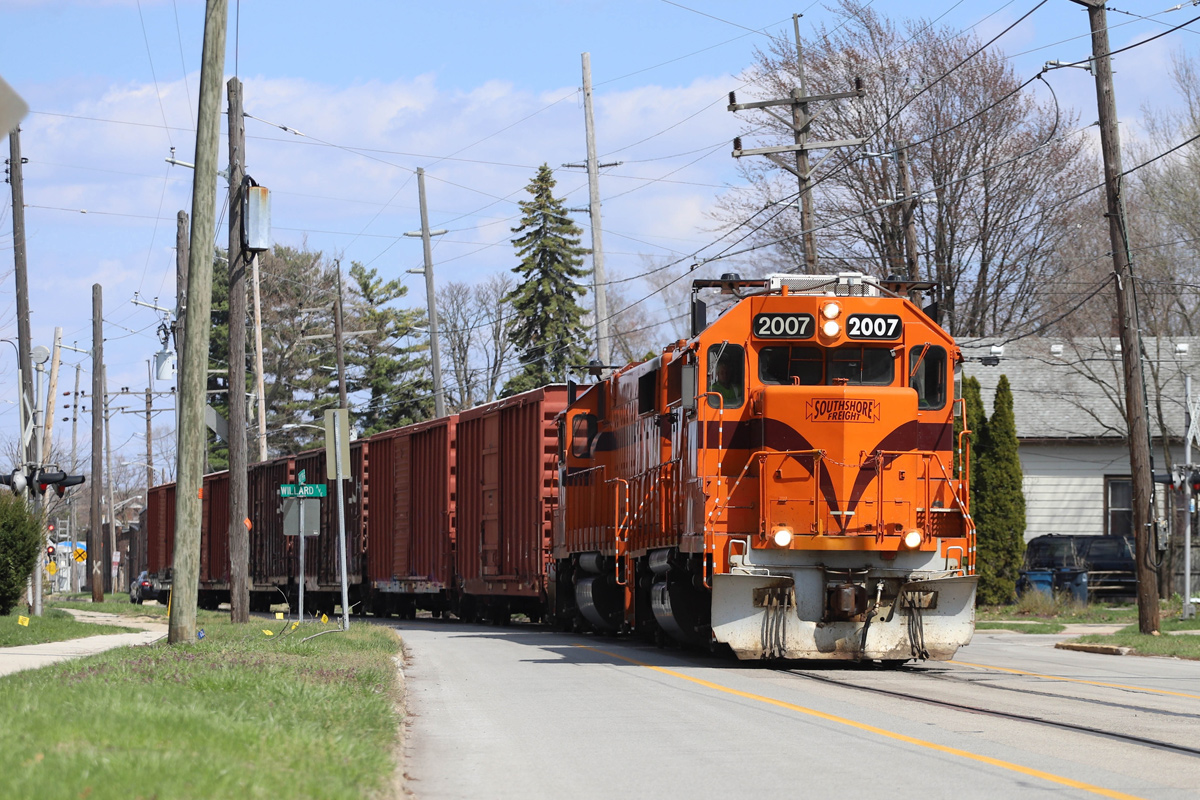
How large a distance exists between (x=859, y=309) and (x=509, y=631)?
12870mm

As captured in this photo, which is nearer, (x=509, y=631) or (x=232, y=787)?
(x=232, y=787)

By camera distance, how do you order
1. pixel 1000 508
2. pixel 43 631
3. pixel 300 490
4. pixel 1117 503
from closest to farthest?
pixel 300 490
pixel 43 631
pixel 1000 508
pixel 1117 503

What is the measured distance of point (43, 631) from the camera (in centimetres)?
2720

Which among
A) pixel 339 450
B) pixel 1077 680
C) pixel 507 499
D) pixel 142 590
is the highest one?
pixel 339 450

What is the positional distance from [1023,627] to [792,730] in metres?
20.1

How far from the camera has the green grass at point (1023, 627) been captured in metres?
28.7

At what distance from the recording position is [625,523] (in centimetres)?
2020

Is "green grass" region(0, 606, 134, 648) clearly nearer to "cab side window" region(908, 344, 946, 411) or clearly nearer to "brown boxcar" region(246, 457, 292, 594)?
"brown boxcar" region(246, 457, 292, 594)

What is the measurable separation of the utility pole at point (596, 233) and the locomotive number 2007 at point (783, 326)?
767 inches

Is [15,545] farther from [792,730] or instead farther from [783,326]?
[792,730]

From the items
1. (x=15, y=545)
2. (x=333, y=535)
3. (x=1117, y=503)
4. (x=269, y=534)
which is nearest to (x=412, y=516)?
(x=333, y=535)

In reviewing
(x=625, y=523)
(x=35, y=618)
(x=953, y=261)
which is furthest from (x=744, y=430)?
(x=953, y=261)

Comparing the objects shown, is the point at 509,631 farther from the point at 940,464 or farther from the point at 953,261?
the point at 953,261

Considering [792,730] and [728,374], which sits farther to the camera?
[728,374]
